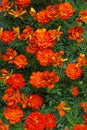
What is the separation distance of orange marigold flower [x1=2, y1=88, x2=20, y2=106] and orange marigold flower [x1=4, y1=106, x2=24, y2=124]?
0.04m

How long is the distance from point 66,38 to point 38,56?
556mm

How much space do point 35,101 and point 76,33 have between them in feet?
2.03

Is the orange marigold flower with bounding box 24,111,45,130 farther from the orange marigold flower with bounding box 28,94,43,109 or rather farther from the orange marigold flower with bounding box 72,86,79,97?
the orange marigold flower with bounding box 72,86,79,97

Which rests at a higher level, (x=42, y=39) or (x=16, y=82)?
(x=42, y=39)

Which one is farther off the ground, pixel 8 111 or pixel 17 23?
pixel 17 23

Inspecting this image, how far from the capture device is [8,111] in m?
3.10

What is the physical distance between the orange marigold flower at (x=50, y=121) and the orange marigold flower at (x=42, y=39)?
0.52 metres

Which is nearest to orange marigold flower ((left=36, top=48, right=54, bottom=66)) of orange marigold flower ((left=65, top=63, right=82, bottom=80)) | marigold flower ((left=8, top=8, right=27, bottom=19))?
orange marigold flower ((left=65, top=63, right=82, bottom=80))

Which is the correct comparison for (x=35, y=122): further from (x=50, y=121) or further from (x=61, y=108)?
(x=61, y=108)

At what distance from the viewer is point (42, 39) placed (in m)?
3.26

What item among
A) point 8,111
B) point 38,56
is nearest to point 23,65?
point 38,56

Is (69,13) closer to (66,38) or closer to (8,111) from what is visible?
(66,38)

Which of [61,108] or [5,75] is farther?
[5,75]

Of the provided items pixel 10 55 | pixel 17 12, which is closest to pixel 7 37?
pixel 10 55
